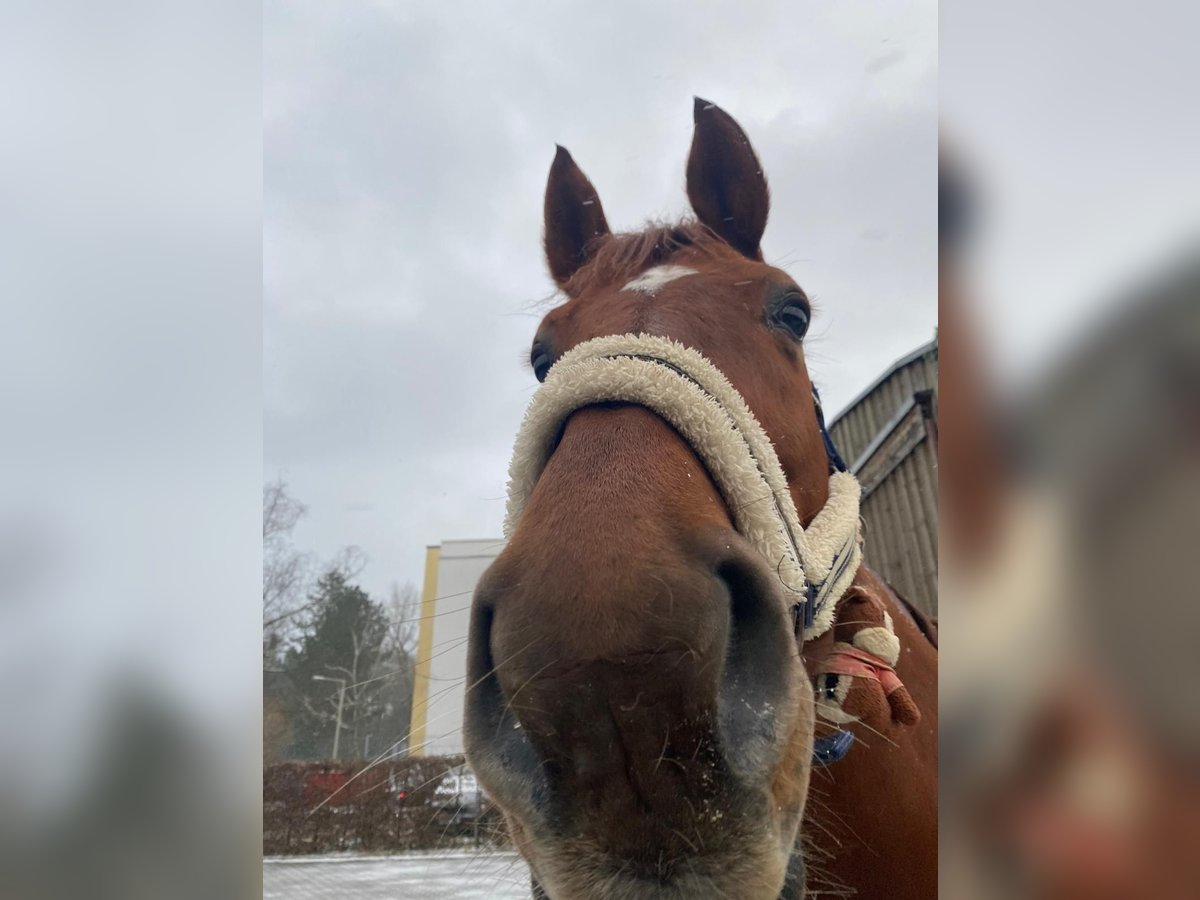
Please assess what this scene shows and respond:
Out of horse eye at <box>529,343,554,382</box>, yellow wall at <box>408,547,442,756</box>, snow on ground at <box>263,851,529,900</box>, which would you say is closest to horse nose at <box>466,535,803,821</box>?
yellow wall at <box>408,547,442,756</box>

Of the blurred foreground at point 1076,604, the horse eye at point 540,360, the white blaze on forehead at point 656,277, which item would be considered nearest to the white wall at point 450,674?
the horse eye at point 540,360

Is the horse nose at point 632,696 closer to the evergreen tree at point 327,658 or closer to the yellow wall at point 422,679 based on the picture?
the yellow wall at point 422,679

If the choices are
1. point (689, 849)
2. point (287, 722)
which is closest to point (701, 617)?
point (689, 849)

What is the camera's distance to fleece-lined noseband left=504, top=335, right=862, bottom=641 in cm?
122

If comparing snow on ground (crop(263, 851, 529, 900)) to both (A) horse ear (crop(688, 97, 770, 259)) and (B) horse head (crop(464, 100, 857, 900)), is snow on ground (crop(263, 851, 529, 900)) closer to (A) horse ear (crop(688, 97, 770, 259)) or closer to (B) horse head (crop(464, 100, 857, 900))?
(B) horse head (crop(464, 100, 857, 900))

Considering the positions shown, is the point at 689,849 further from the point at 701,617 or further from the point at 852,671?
the point at 852,671

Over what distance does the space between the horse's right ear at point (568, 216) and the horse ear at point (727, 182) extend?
317 mm

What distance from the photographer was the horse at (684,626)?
910 millimetres

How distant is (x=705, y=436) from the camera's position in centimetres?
122

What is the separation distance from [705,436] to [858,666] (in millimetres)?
688

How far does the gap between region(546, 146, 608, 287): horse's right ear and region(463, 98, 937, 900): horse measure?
0.51m

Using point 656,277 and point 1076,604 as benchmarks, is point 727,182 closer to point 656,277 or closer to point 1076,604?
point 656,277

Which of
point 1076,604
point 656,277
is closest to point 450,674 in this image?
point 656,277

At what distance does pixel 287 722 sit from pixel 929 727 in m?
2.28
